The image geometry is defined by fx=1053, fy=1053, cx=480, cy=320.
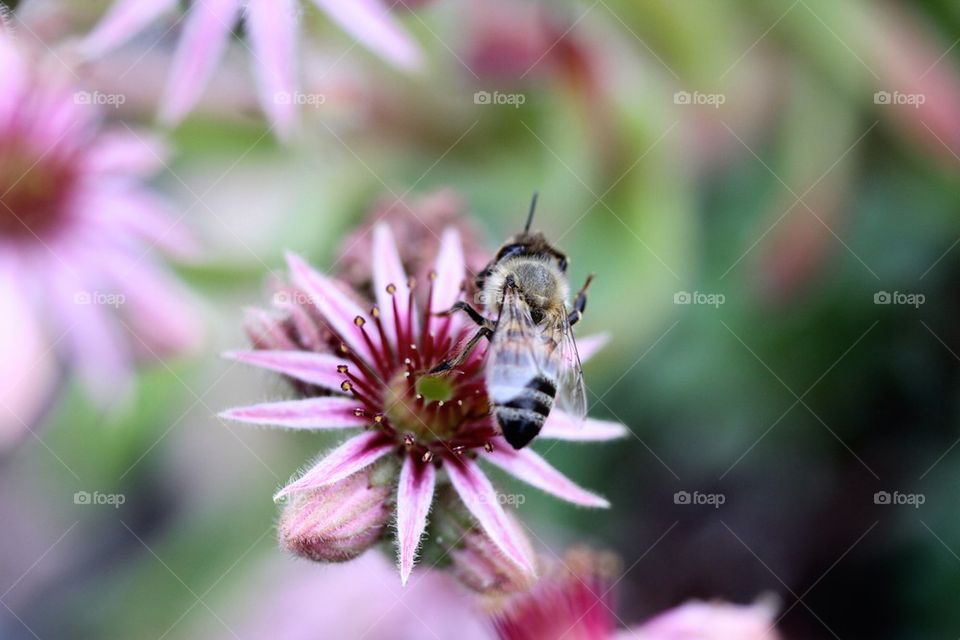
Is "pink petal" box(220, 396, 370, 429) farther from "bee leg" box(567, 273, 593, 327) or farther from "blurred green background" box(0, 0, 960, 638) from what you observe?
"blurred green background" box(0, 0, 960, 638)

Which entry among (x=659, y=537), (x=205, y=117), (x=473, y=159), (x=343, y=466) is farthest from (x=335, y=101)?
(x=659, y=537)

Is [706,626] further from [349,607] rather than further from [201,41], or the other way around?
[201,41]

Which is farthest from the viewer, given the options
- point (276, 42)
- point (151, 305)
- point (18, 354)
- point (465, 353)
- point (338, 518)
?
point (151, 305)

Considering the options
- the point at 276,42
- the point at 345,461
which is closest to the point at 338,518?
the point at 345,461

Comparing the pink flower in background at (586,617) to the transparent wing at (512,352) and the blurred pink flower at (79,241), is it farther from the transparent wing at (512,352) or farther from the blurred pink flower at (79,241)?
the blurred pink flower at (79,241)

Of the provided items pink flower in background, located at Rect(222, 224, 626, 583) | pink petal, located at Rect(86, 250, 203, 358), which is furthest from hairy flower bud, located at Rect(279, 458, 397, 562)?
pink petal, located at Rect(86, 250, 203, 358)

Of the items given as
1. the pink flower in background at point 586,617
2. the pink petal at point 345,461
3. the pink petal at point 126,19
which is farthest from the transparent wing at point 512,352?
the pink petal at point 126,19
